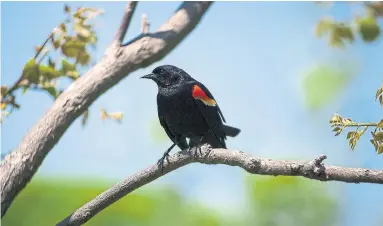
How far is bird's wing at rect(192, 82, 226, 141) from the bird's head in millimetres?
276

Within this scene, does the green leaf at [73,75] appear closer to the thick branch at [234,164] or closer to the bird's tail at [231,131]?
the thick branch at [234,164]

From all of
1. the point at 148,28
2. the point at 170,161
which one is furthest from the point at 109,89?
the point at 170,161

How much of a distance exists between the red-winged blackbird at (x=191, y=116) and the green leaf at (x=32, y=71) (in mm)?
965

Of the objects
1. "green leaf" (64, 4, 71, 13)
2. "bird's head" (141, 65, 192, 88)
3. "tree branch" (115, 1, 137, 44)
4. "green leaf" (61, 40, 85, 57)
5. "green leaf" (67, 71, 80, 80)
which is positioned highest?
"green leaf" (64, 4, 71, 13)

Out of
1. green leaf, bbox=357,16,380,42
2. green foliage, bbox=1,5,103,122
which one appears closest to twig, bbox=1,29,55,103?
green foliage, bbox=1,5,103,122

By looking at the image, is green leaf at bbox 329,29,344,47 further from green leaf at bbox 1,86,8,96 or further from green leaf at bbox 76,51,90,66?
green leaf at bbox 1,86,8,96

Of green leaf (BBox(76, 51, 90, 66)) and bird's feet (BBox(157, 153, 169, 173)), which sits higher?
green leaf (BBox(76, 51, 90, 66))

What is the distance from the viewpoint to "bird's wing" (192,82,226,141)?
4094 mm

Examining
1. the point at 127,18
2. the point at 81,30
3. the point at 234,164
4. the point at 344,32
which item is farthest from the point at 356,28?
the point at 127,18

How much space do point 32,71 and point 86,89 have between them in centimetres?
46

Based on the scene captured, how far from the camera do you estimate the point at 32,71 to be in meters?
3.48

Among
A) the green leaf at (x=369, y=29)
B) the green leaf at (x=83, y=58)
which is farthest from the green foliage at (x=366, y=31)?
→ the green leaf at (x=83, y=58)

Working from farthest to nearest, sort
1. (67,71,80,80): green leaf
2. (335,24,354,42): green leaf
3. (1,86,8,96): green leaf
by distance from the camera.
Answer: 1. (67,71,80,80): green leaf
2. (1,86,8,96): green leaf
3. (335,24,354,42): green leaf

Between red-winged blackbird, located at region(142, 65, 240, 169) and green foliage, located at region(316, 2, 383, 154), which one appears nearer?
green foliage, located at region(316, 2, 383, 154)
